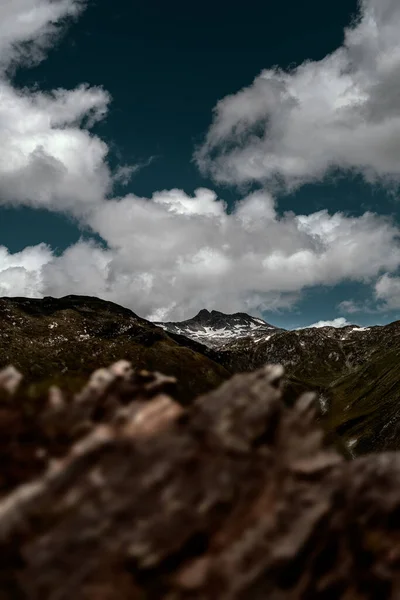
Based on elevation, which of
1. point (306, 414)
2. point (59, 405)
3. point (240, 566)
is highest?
point (59, 405)

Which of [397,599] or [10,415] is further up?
[10,415]

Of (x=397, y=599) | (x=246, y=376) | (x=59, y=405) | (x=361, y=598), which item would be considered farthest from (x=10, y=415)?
(x=397, y=599)

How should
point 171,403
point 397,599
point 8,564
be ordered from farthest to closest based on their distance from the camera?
point 171,403
point 397,599
point 8,564

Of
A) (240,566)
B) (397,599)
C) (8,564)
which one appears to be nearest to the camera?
(8,564)

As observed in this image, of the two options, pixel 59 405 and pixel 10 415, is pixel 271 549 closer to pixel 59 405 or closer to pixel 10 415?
pixel 59 405

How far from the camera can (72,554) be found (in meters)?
11.2

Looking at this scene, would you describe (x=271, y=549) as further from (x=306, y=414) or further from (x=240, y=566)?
(x=306, y=414)

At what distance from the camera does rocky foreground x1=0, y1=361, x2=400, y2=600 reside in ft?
37.4

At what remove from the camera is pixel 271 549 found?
41.8 feet

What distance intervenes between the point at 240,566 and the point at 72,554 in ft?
14.7

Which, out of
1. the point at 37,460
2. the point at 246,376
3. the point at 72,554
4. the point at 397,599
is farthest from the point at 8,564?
the point at 397,599

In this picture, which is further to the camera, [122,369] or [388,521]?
[122,369]

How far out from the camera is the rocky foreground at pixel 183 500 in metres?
11.4

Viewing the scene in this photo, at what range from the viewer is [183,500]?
40.5 ft
